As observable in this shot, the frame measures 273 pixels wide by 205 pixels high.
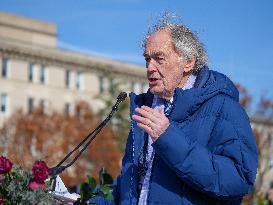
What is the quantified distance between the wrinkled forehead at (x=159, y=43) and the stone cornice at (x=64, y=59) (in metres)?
59.0

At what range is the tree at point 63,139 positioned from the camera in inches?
2090

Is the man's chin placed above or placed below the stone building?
above

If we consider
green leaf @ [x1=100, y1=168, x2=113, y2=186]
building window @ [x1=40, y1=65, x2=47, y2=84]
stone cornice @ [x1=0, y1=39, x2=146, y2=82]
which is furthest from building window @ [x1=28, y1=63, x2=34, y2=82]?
green leaf @ [x1=100, y1=168, x2=113, y2=186]

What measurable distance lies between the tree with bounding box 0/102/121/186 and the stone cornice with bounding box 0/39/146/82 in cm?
833

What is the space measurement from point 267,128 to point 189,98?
42345 millimetres

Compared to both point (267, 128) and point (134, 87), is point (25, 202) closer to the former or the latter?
point (267, 128)

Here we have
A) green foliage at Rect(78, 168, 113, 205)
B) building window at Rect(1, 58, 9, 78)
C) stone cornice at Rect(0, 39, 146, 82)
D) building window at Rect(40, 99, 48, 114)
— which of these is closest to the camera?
green foliage at Rect(78, 168, 113, 205)

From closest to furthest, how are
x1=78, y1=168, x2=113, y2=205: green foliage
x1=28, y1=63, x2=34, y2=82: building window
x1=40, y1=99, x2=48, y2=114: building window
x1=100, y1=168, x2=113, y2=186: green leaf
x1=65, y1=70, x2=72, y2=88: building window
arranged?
x1=78, y1=168, x2=113, y2=205: green foliage → x1=100, y1=168, x2=113, y2=186: green leaf → x1=40, y1=99, x2=48, y2=114: building window → x1=28, y1=63, x2=34, y2=82: building window → x1=65, y1=70, x2=72, y2=88: building window

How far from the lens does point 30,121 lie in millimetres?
55375

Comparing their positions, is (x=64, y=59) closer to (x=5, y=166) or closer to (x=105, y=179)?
(x=105, y=179)

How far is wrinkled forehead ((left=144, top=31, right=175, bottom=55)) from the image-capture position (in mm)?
4121

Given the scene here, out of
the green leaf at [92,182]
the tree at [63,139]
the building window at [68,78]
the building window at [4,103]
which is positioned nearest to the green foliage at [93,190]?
the green leaf at [92,182]

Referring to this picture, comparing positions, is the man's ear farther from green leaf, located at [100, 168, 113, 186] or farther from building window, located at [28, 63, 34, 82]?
building window, located at [28, 63, 34, 82]

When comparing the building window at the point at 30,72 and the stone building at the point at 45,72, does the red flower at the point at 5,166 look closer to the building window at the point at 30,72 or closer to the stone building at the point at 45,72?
the stone building at the point at 45,72
